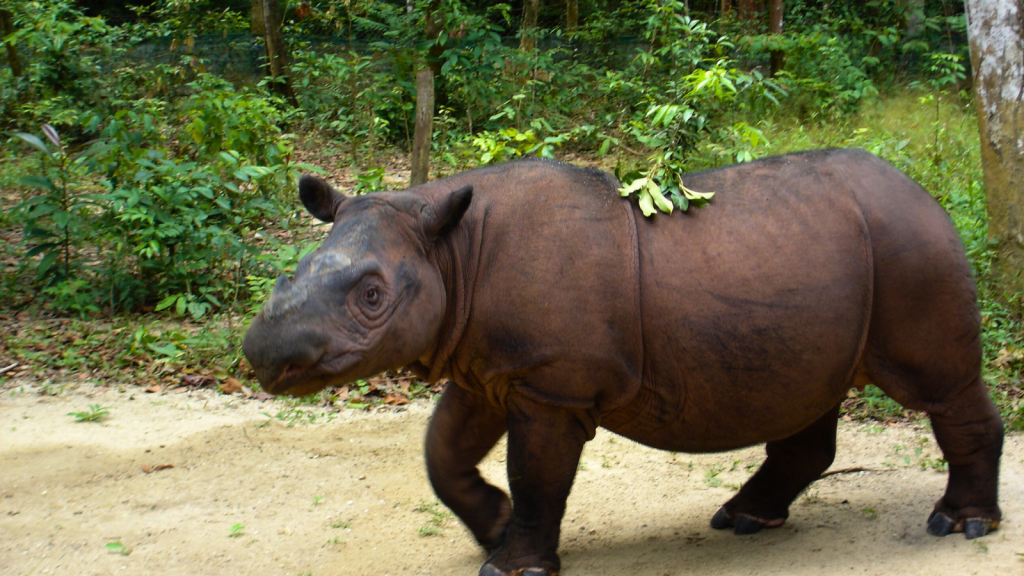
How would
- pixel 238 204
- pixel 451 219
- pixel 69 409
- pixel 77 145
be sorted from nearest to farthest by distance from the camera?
pixel 451 219 < pixel 69 409 < pixel 238 204 < pixel 77 145

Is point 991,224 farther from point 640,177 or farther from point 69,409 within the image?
point 69,409

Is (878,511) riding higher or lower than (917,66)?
lower

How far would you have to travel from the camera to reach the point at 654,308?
3395mm

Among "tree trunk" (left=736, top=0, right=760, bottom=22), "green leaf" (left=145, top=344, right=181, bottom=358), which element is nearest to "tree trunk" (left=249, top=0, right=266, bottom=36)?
"tree trunk" (left=736, top=0, right=760, bottom=22)

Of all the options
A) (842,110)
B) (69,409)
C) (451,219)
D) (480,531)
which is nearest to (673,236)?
(451,219)

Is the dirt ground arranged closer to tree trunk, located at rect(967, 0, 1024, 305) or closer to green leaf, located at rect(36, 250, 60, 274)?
green leaf, located at rect(36, 250, 60, 274)

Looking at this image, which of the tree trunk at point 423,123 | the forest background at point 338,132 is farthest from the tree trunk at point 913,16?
the tree trunk at point 423,123

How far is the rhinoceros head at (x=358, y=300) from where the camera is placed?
309 cm

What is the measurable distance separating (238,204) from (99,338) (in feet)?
6.29

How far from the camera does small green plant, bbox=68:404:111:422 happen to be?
554 centimetres

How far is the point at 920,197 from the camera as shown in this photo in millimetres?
3627

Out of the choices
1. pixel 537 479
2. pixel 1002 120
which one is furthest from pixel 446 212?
pixel 1002 120

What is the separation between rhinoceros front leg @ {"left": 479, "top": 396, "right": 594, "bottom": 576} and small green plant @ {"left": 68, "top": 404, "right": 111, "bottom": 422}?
3.28 metres

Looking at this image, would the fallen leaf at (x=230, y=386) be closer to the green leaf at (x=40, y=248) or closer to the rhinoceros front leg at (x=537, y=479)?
the green leaf at (x=40, y=248)
